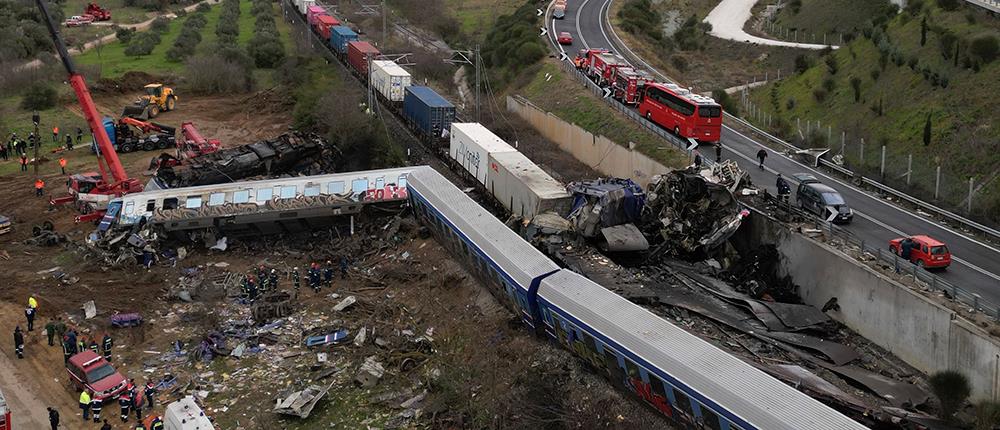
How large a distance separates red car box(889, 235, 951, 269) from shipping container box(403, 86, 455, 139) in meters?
25.5

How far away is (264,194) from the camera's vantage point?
37.6m

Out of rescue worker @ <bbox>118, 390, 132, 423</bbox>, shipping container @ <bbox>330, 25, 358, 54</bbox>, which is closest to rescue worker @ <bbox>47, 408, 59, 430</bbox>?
rescue worker @ <bbox>118, 390, 132, 423</bbox>

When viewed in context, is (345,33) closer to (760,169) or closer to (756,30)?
(756,30)

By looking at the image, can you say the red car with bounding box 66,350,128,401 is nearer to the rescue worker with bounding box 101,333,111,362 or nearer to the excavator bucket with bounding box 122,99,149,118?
the rescue worker with bounding box 101,333,111,362

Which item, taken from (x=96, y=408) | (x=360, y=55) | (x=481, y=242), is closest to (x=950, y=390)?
(x=481, y=242)

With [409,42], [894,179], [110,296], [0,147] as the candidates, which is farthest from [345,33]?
[894,179]

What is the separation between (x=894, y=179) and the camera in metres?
34.9

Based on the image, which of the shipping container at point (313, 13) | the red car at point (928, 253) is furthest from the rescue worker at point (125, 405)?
the shipping container at point (313, 13)

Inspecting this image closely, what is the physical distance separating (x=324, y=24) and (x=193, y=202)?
43.5 m

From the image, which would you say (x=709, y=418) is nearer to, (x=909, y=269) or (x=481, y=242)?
(x=909, y=269)

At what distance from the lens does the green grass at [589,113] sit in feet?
135

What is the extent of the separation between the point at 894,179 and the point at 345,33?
153ft

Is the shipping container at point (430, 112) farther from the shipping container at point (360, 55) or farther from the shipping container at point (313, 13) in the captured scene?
the shipping container at point (313, 13)

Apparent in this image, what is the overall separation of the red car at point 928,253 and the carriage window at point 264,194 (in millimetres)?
24425
